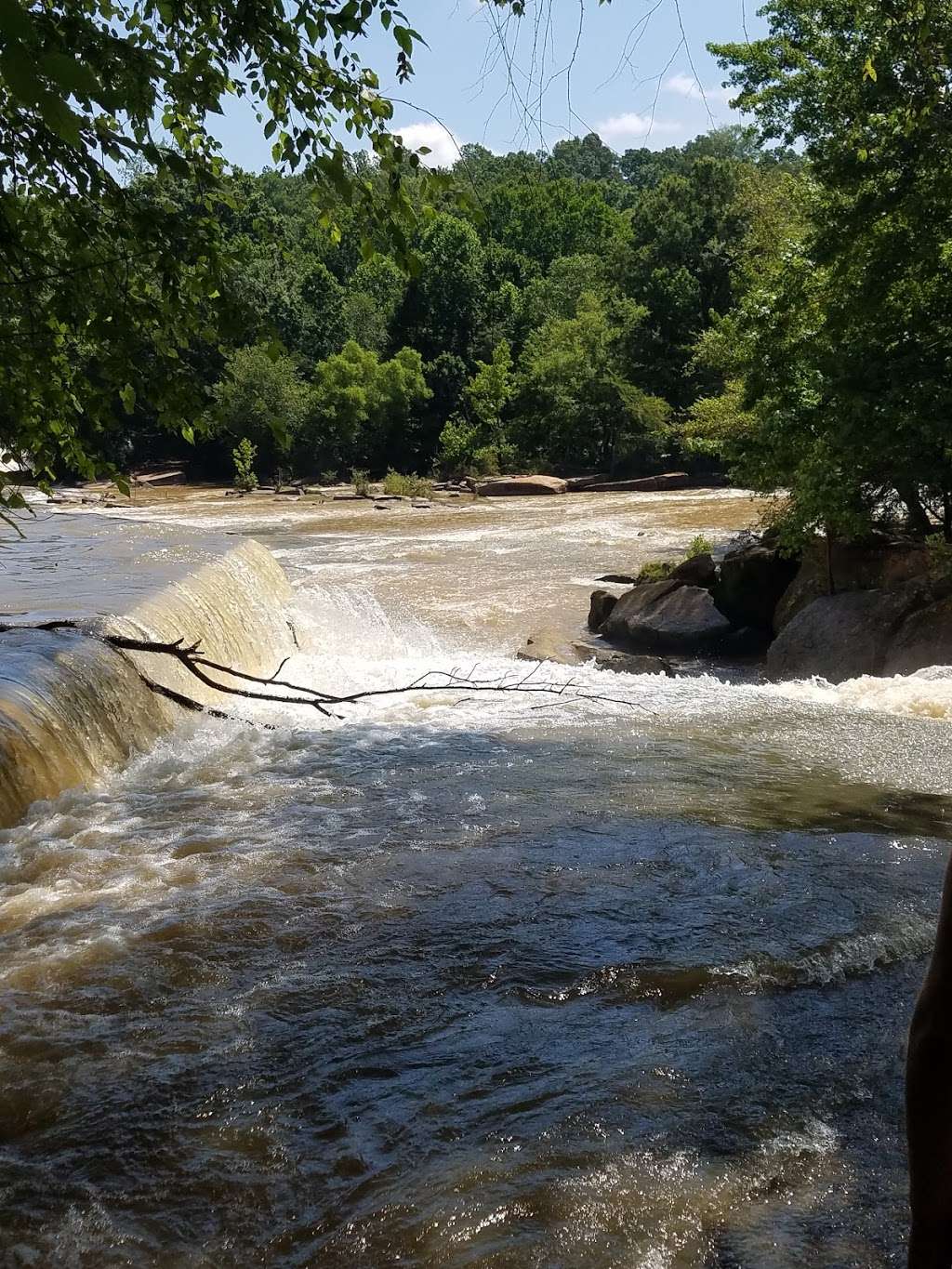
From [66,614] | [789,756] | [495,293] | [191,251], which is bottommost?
[789,756]

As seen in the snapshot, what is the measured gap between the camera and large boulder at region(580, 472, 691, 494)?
38781mm

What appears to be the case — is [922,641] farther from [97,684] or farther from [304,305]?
[304,305]

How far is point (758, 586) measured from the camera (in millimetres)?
14805

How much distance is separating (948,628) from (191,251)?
9.02m

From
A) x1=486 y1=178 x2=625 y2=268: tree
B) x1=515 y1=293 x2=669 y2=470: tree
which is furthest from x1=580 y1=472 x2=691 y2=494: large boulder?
x1=486 y1=178 x2=625 y2=268: tree

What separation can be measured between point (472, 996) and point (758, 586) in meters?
10.9

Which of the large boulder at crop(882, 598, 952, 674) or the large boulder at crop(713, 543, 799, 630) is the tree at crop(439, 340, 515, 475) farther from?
the large boulder at crop(882, 598, 952, 674)

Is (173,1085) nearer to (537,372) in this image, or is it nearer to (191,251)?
(191,251)

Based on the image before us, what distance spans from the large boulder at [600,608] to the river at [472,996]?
648 centimetres

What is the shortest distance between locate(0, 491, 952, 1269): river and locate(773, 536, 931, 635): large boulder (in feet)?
11.6

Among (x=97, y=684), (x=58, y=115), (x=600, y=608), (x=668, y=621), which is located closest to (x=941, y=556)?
(x=668, y=621)

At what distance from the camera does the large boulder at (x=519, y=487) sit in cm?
3950

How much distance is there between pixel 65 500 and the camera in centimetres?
3622

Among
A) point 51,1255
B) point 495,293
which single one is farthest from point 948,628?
point 495,293
